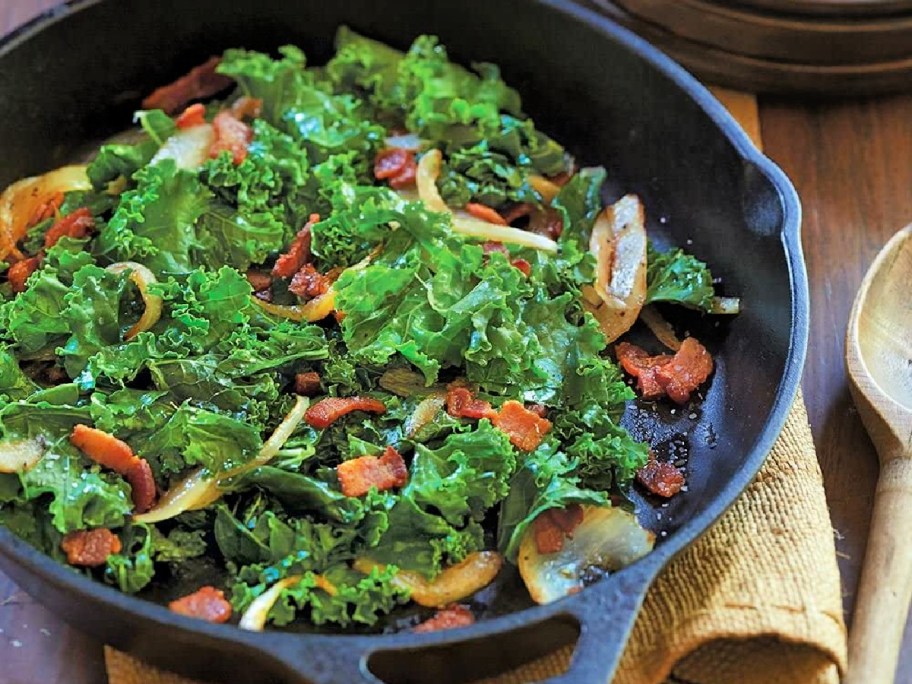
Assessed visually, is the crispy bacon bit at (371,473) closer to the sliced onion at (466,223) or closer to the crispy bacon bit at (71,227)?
the sliced onion at (466,223)

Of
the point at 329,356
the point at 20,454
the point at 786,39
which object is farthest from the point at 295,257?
the point at 786,39

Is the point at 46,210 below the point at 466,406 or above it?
above

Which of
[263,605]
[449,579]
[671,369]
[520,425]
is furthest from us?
[671,369]

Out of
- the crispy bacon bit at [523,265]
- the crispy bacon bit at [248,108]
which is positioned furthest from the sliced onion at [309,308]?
the crispy bacon bit at [248,108]

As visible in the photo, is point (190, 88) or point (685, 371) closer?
point (685, 371)

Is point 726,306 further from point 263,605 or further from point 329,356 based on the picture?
point 263,605

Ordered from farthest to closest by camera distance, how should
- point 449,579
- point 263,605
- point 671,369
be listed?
point 671,369
point 449,579
point 263,605
